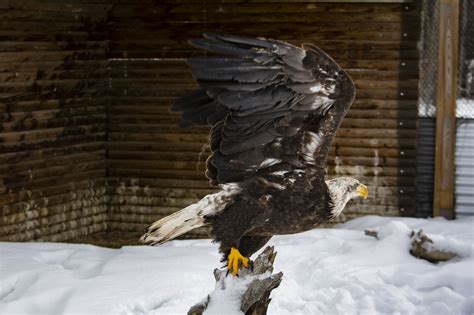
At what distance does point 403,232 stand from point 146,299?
2.90 m

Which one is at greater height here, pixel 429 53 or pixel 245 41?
pixel 245 41

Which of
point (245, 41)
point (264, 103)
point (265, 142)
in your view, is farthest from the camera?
point (265, 142)

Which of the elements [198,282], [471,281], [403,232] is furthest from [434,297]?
[198,282]

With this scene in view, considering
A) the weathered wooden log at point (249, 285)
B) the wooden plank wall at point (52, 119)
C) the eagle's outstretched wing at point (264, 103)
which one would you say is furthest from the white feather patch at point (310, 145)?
the wooden plank wall at point (52, 119)

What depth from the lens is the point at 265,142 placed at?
5.41m

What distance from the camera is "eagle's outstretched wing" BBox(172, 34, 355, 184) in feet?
16.4

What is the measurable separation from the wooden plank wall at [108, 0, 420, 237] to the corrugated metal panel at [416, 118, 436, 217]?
135mm

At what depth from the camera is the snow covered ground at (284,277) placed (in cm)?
710

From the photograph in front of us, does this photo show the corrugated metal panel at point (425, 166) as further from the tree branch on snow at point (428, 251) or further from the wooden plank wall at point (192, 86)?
the tree branch on snow at point (428, 251)

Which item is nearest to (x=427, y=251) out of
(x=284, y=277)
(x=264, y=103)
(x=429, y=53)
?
(x=284, y=277)

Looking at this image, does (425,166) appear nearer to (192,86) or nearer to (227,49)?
(192,86)

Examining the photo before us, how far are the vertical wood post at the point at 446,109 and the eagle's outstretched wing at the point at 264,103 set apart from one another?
5004 millimetres

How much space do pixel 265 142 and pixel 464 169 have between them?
17.9 feet

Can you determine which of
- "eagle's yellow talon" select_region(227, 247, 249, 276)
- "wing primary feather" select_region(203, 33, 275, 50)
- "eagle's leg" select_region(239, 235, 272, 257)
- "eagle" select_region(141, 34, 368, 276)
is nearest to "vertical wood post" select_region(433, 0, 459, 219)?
"eagle" select_region(141, 34, 368, 276)
